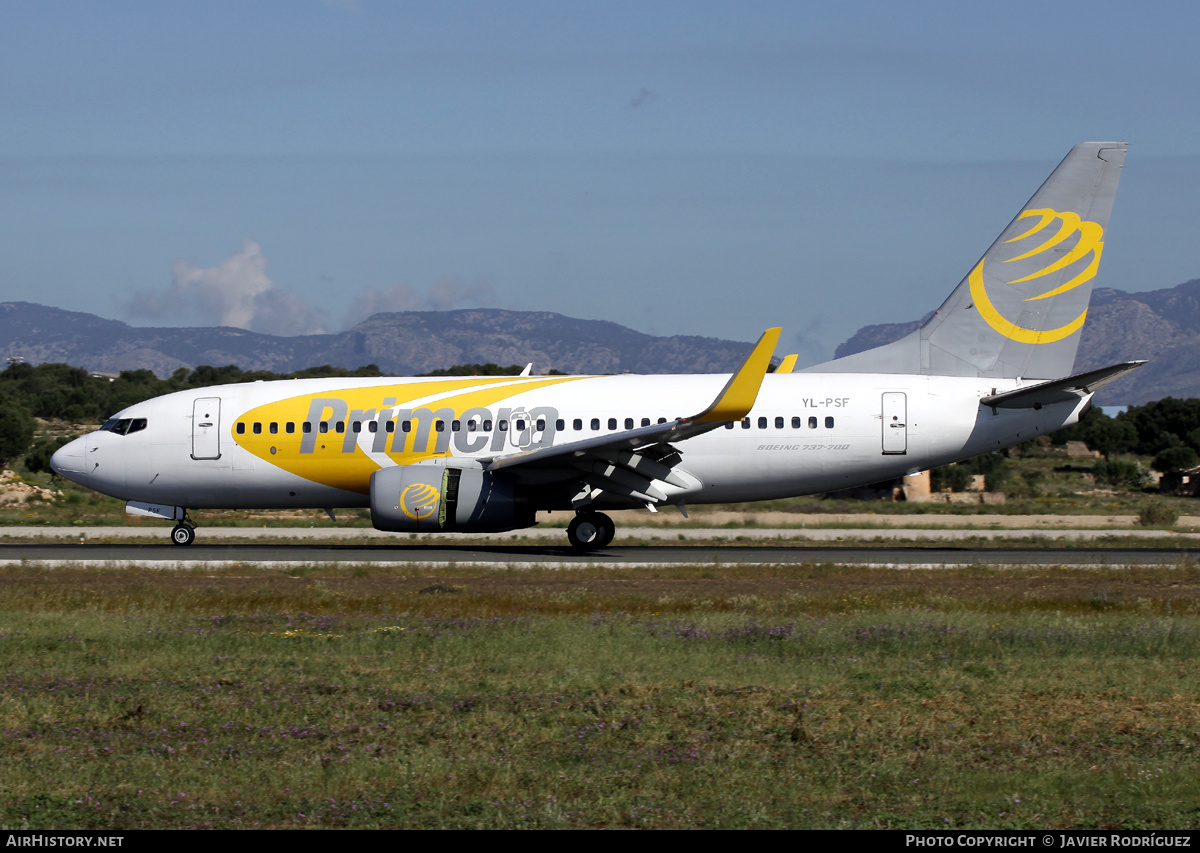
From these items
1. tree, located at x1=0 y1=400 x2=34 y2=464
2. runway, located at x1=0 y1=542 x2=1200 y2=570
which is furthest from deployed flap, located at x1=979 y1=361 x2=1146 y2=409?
tree, located at x1=0 y1=400 x2=34 y2=464

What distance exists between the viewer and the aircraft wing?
21375 millimetres

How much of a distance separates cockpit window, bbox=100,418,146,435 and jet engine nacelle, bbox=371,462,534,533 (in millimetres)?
6337

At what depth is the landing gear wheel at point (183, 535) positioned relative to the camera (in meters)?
25.9

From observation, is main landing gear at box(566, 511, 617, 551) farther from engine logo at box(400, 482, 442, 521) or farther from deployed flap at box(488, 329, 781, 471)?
engine logo at box(400, 482, 442, 521)

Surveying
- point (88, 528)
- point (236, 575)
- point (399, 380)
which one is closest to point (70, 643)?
point (236, 575)

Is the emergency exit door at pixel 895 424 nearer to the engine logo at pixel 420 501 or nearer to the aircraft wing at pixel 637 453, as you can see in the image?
the aircraft wing at pixel 637 453

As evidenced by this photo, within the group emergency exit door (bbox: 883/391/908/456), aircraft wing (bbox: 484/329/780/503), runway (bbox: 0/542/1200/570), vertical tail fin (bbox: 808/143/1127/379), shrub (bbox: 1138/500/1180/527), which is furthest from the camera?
shrub (bbox: 1138/500/1180/527)

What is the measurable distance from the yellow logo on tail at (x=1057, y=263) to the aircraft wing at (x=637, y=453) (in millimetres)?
6341

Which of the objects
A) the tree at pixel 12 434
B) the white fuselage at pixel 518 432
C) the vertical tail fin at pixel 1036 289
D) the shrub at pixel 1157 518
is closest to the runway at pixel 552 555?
the white fuselage at pixel 518 432

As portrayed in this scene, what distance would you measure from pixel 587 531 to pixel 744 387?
5.27 metres

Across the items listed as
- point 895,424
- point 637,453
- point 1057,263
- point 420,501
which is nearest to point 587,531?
point 637,453

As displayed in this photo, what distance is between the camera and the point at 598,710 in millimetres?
9141

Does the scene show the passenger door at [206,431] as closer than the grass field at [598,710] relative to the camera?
No
